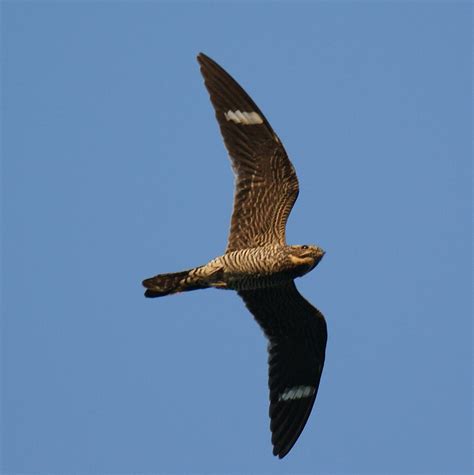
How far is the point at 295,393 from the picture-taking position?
14.4 meters

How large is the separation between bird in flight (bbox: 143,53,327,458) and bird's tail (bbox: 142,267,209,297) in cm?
1

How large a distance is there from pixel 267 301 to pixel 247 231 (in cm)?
111

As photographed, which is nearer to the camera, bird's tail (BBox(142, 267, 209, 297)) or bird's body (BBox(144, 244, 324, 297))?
bird's body (BBox(144, 244, 324, 297))

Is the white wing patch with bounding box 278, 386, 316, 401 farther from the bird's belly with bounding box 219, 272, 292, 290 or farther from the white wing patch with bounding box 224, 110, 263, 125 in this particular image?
the white wing patch with bounding box 224, 110, 263, 125

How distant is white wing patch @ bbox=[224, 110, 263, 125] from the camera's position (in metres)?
13.5

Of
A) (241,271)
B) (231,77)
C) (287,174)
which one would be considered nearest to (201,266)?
(241,271)

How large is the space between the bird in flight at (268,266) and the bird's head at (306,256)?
0.01 m

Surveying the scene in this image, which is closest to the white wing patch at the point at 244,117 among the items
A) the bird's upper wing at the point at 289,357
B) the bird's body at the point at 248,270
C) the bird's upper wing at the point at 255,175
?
the bird's upper wing at the point at 255,175

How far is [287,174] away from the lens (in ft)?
44.3

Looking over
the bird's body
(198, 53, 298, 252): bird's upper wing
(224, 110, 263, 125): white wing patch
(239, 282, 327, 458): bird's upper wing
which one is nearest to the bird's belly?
the bird's body

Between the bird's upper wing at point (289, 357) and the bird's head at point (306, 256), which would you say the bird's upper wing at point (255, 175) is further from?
the bird's upper wing at point (289, 357)

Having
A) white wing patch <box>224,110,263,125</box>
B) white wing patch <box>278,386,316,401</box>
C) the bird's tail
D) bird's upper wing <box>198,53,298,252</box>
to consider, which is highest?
white wing patch <box>224,110,263,125</box>

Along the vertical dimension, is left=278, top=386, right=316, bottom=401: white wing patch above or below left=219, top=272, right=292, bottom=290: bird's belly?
below

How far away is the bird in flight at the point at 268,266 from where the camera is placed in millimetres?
13141
